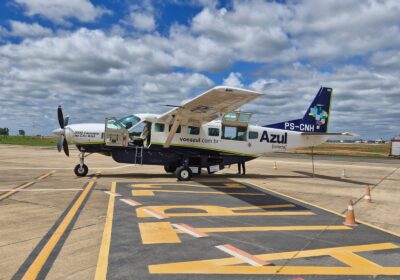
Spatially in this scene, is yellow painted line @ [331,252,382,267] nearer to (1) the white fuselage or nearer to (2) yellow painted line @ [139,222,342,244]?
(2) yellow painted line @ [139,222,342,244]

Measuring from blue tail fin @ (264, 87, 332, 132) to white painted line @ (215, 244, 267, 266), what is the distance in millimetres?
14301

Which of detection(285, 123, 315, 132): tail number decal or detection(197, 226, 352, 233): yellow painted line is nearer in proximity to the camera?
detection(197, 226, 352, 233): yellow painted line

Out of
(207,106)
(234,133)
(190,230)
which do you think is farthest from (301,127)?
(190,230)

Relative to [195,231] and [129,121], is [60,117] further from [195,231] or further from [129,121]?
[195,231]

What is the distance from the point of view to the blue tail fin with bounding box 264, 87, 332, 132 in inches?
781

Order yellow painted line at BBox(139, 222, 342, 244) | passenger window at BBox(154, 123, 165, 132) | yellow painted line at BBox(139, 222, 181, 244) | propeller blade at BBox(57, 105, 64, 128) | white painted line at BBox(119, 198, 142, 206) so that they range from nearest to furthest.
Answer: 1. yellow painted line at BBox(139, 222, 181, 244)
2. yellow painted line at BBox(139, 222, 342, 244)
3. white painted line at BBox(119, 198, 142, 206)
4. propeller blade at BBox(57, 105, 64, 128)
5. passenger window at BBox(154, 123, 165, 132)

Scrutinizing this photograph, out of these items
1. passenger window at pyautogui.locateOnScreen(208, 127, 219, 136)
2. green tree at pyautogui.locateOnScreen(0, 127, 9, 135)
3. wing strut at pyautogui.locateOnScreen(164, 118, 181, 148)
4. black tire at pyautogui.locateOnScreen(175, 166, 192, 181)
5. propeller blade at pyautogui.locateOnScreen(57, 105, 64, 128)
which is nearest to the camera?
wing strut at pyautogui.locateOnScreen(164, 118, 181, 148)

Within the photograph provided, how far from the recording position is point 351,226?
8203 millimetres

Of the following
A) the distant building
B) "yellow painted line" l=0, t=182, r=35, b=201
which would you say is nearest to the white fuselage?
"yellow painted line" l=0, t=182, r=35, b=201

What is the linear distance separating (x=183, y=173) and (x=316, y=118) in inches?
361

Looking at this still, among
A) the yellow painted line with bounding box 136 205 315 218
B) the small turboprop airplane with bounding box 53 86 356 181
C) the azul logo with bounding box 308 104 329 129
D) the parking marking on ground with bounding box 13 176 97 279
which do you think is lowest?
the parking marking on ground with bounding box 13 176 97 279

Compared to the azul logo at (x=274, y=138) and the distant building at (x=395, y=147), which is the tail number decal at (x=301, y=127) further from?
the distant building at (x=395, y=147)

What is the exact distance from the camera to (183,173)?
16219mm

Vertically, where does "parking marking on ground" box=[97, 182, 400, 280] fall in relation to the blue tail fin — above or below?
below
